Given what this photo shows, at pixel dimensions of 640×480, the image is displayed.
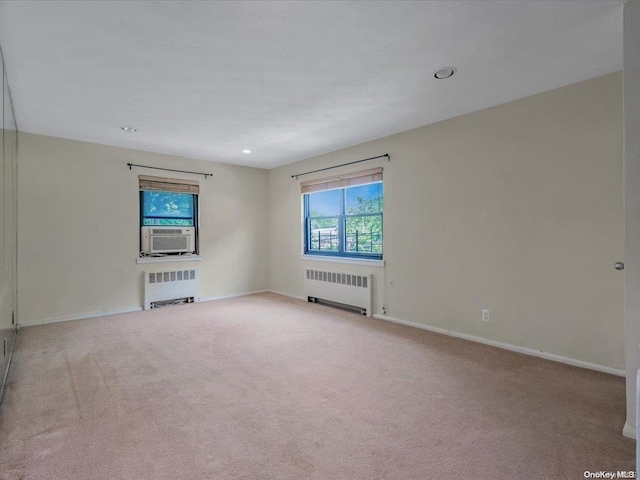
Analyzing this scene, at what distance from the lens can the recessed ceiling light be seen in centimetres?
257

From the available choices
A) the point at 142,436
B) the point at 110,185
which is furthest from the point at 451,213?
the point at 110,185

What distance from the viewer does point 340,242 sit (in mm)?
5188

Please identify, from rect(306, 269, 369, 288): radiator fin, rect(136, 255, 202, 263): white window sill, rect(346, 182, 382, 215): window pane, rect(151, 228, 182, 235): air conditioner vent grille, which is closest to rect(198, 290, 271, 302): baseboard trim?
rect(136, 255, 202, 263): white window sill

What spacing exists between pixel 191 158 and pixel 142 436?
4.46 m

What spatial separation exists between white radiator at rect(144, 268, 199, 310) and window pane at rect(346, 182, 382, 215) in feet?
9.00

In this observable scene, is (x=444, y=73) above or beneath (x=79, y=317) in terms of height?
above

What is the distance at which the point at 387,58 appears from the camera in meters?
2.40

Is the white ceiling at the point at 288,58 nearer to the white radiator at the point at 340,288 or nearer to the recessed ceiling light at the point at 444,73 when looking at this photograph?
the recessed ceiling light at the point at 444,73

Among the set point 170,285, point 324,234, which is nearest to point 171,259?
point 170,285

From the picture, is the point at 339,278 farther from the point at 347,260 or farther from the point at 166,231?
the point at 166,231

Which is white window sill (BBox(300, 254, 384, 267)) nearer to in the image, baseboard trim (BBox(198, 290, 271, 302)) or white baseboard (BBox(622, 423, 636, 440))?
baseboard trim (BBox(198, 290, 271, 302))

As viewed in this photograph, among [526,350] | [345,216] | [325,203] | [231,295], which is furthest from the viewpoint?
[231,295]

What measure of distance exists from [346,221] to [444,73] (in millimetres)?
2745

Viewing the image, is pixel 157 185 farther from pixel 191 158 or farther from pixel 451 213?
pixel 451 213
